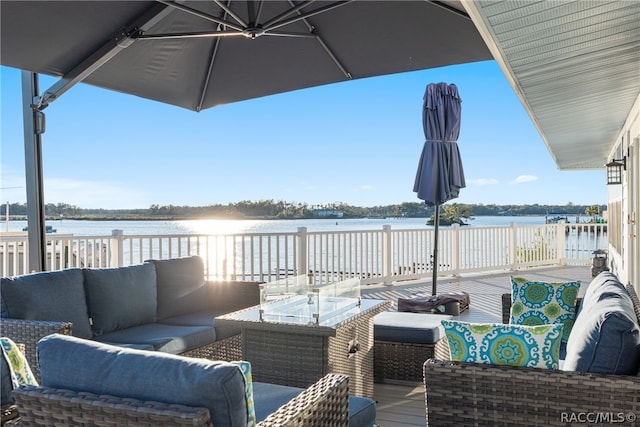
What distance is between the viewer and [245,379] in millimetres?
1546

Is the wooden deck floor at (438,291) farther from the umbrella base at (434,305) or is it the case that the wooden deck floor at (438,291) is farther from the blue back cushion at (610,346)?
the blue back cushion at (610,346)

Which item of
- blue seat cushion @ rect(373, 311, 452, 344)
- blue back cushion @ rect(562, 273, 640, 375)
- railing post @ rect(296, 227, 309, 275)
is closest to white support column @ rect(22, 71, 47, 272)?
blue seat cushion @ rect(373, 311, 452, 344)

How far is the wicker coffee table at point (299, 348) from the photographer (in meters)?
2.95

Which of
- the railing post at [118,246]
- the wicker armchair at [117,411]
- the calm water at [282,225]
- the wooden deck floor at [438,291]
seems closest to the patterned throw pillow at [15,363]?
the wicker armchair at [117,411]

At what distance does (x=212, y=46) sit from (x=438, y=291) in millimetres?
4945

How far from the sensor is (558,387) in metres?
1.95

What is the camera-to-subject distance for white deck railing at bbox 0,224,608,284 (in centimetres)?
613

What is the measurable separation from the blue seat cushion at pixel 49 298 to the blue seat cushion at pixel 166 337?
0.23 m

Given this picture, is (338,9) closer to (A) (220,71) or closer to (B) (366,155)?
(A) (220,71)

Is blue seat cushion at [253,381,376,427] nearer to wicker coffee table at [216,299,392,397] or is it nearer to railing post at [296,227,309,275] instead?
wicker coffee table at [216,299,392,397]

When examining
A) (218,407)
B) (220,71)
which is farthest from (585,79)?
(218,407)

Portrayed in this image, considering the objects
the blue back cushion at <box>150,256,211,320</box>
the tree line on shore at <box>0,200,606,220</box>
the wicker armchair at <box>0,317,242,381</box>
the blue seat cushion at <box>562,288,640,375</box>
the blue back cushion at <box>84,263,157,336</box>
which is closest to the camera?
the blue seat cushion at <box>562,288,640,375</box>

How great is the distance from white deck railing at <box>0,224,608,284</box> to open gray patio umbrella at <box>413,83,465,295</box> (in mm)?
1549

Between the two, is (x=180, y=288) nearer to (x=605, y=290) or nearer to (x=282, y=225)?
(x=605, y=290)
